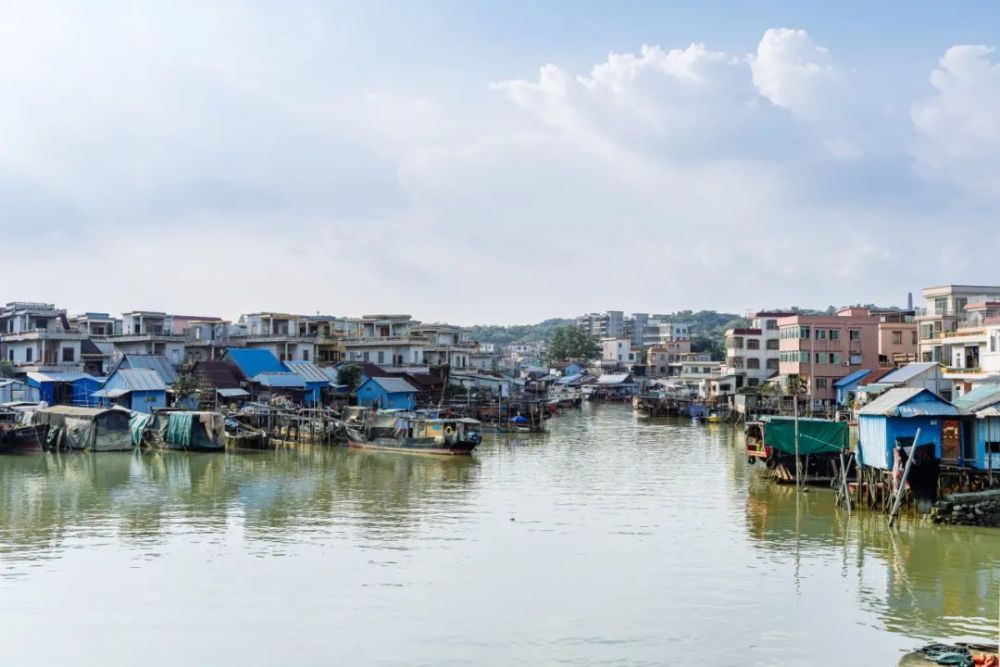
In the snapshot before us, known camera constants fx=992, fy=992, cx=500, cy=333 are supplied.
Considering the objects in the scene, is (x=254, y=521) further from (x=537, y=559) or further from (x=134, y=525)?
(x=537, y=559)

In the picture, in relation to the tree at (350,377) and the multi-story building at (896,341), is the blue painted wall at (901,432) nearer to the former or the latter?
the multi-story building at (896,341)

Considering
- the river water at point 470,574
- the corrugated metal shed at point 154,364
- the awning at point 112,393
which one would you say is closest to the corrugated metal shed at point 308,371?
the corrugated metal shed at point 154,364

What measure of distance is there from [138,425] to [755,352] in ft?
148

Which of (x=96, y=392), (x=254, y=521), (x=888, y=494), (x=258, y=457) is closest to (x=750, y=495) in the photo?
(x=888, y=494)

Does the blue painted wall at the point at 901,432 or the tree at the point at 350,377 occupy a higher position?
the tree at the point at 350,377

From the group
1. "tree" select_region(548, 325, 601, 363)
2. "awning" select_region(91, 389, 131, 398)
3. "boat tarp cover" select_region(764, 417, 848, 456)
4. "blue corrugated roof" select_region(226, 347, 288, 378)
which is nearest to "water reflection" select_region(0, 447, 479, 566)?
"awning" select_region(91, 389, 131, 398)

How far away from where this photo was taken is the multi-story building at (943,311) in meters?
49.5

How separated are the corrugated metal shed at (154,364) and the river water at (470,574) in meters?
21.8

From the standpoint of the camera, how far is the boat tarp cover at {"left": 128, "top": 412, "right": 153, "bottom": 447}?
43.9 meters

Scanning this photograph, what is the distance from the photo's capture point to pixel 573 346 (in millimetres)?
125062

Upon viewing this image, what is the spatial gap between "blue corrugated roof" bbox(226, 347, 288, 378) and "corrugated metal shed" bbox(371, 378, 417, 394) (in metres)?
5.67

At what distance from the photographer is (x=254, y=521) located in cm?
2556

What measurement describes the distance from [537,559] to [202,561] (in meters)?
6.95

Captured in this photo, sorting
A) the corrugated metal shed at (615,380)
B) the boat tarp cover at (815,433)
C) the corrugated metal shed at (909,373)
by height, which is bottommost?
the boat tarp cover at (815,433)
